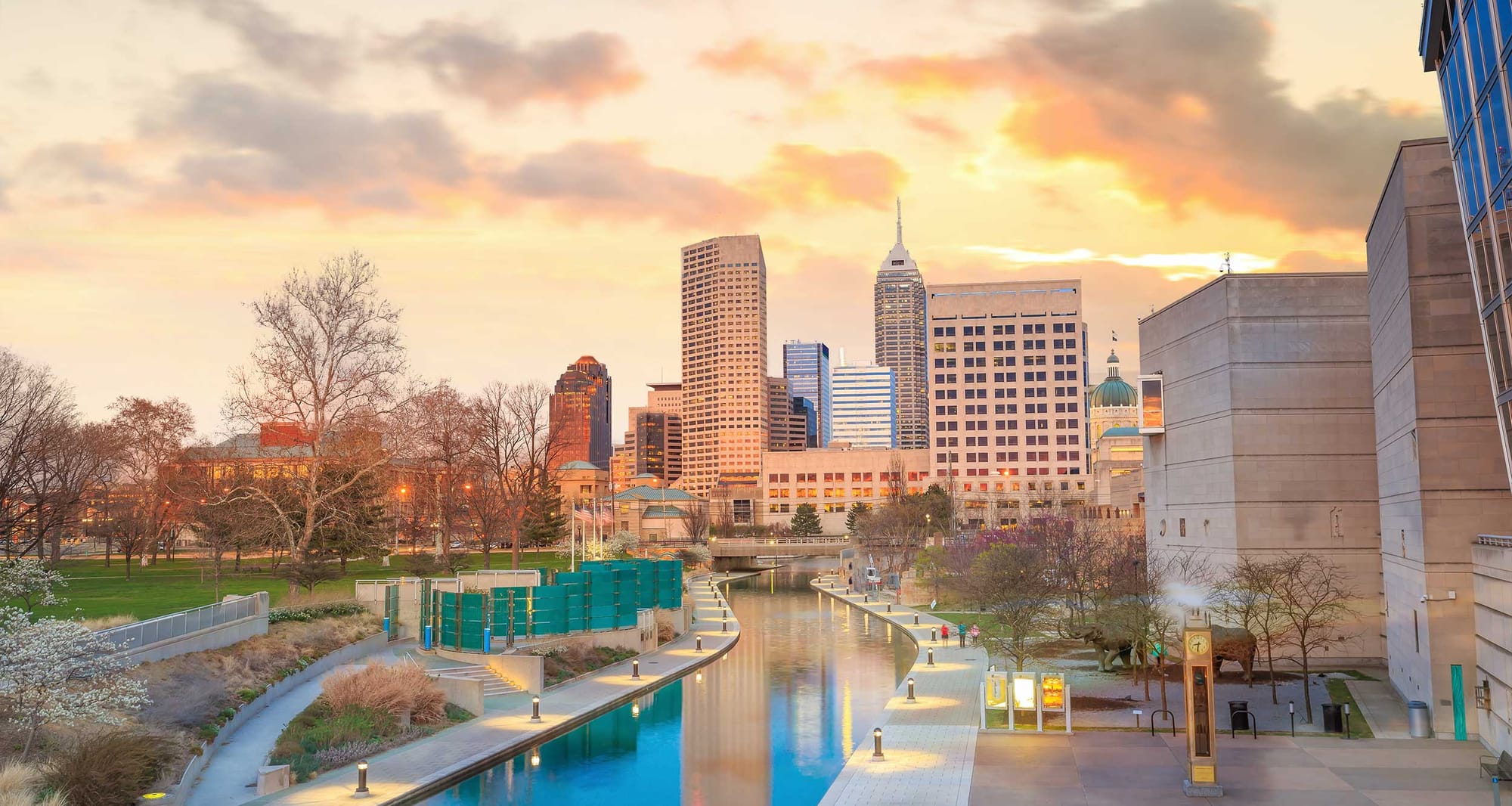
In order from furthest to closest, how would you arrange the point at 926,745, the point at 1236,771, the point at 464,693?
the point at 464,693 → the point at 926,745 → the point at 1236,771

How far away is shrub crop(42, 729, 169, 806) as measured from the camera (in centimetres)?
1894

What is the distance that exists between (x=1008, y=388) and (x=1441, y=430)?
153396 millimetres

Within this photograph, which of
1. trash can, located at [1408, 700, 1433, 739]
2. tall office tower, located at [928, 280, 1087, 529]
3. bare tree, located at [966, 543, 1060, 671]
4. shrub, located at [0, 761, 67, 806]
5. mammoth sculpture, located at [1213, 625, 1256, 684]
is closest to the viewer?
shrub, located at [0, 761, 67, 806]

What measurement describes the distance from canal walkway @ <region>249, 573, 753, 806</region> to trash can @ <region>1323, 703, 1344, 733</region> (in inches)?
837

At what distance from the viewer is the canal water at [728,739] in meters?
24.8

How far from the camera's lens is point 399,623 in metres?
48.7

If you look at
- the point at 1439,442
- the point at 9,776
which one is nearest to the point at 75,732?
the point at 9,776

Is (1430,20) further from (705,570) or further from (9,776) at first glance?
(705,570)

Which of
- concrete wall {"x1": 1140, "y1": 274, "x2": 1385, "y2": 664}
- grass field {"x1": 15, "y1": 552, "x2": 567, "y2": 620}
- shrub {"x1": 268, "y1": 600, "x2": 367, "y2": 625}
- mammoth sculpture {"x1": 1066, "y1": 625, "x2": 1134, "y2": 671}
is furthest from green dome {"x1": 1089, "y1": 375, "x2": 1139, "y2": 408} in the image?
shrub {"x1": 268, "y1": 600, "x2": 367, "y2": 625}

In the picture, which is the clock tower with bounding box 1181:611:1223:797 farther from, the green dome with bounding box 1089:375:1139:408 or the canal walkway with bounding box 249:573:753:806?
the green dome with bounding box 1089:375:1139:408

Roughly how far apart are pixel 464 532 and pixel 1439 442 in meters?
103

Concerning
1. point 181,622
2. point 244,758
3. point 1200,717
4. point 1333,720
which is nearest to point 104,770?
point 244,758

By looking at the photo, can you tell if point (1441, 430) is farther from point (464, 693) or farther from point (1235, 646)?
point (464, 693)

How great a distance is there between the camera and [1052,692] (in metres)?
29.5
